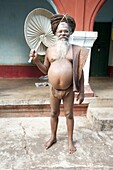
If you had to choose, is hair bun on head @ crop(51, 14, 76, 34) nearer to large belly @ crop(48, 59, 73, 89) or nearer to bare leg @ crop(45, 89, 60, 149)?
large belly @ crop(48, 59, 73, 89)

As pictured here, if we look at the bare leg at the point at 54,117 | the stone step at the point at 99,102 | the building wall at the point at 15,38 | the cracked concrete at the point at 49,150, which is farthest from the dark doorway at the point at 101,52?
the bare leg at the point at 54,117

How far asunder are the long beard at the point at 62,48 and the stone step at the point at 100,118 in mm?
1659

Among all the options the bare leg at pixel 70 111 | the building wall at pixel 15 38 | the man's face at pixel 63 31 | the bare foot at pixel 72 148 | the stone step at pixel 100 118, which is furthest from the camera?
the building wall at pixel 15 38

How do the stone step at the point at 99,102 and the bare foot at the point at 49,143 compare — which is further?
the stone step at the point at 99,102

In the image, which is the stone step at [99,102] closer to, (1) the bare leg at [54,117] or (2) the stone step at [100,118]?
(2) the stone step at [100,118]

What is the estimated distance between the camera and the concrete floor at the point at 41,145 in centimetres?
290

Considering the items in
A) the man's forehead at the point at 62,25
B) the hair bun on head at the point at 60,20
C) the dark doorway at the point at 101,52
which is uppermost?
the hair bun on head at the point at 60,20

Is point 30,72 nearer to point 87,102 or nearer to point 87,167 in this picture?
point 87,102

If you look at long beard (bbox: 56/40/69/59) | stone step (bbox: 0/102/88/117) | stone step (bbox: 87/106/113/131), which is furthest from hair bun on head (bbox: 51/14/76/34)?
stone step (bbox: 0/102/88/117)

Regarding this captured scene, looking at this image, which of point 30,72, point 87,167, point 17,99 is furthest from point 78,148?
point 30,72

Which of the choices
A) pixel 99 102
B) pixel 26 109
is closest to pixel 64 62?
pixel 26 109

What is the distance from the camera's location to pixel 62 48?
293cm

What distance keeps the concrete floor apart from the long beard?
1363 millimetres

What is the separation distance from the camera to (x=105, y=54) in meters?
7.02
